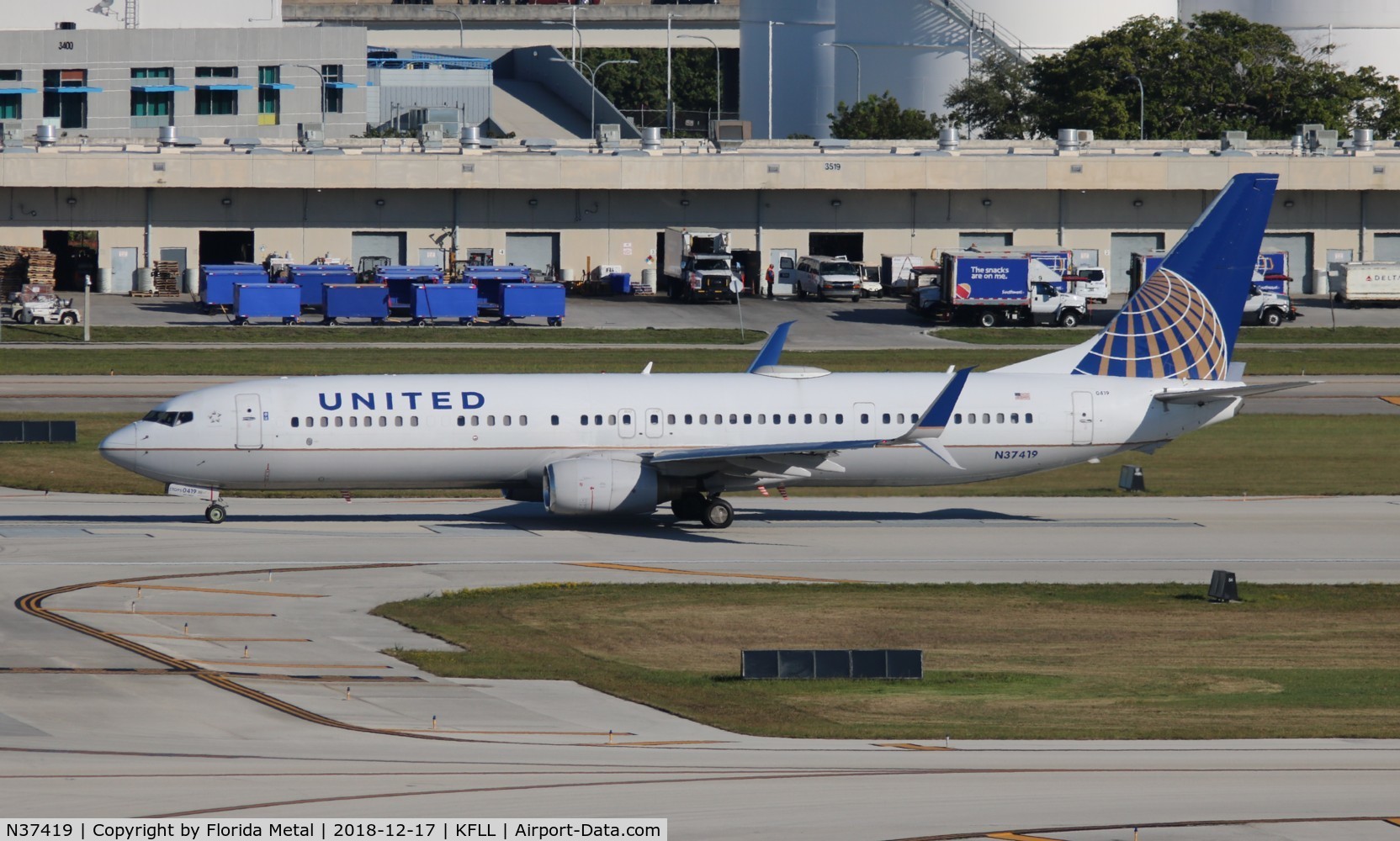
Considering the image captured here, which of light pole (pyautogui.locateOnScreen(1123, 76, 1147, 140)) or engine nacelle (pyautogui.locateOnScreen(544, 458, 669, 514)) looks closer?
engine nacelle (pyautogui.locateOnScreen(544, 458, 669, 514))

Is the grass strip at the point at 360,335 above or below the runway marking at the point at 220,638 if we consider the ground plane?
above

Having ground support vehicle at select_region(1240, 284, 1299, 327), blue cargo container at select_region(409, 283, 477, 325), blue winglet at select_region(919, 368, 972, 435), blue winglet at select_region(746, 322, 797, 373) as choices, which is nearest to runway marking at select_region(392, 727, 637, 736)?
blue winglet at select_region(919, 368, 972, 435)

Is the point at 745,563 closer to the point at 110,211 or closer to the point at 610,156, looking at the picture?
the point at 610,156

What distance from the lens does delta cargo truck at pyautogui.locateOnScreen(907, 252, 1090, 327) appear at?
307 ft

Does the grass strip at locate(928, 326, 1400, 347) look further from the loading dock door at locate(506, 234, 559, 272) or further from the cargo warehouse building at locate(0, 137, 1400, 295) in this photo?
the loading dock door at locate(506, 234, 559, 272)

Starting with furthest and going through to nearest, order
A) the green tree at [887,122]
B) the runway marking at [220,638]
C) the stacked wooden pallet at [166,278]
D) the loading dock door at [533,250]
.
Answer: the green tree at [887,122] → the loading dock door at [533,250] → the stacked wooden pallet at [166,278] → the runway marking at [220,638]

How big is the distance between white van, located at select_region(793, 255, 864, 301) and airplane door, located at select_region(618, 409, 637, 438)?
60125 mm

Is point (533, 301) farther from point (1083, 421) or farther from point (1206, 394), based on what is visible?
point (1206, 394)

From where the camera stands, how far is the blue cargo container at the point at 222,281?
92.9 metres

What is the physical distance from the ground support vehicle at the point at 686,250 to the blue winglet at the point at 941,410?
6244cm

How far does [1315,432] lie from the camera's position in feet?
203

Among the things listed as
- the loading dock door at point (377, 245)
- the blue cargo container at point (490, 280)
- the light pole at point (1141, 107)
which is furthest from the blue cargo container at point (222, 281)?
the light pole at point (1141, 107)

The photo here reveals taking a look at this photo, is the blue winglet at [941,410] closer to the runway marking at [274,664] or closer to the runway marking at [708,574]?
the runway marking at [708,574]

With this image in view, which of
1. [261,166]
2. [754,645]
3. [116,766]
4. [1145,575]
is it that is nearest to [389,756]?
[116,766]
